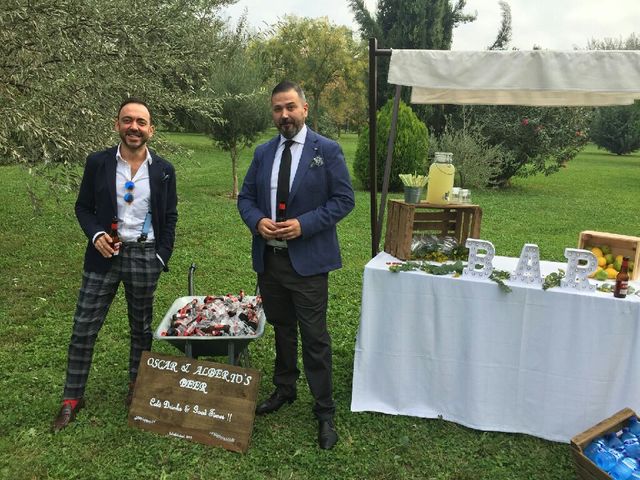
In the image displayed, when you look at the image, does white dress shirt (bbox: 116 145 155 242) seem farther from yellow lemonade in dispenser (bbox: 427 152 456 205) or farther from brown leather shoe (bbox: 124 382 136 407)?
yellow lemonade in dispenser (bbox: 427 152 456 205)

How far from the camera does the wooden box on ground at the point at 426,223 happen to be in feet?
11.8

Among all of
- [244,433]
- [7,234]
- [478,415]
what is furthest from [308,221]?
[7,234]

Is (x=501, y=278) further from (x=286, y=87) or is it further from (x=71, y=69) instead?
(x=71, y=69)

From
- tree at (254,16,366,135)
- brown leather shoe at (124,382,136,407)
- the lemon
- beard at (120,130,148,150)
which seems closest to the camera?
beard at (120,130,148,150)

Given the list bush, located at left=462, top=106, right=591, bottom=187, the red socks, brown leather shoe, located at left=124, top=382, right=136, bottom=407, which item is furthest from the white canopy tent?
bush, located at left=462, top=106, right=591, bottom=187

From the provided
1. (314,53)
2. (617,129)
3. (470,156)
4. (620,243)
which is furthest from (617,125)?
(620,243)

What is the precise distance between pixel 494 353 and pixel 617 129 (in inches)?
1628

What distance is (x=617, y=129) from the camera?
38.4 meters

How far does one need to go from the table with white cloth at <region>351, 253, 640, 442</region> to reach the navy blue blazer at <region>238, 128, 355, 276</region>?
51 centimetres

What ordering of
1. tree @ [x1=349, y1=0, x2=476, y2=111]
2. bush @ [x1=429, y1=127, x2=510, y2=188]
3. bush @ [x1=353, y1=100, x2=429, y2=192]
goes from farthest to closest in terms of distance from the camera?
tree @ [x1=349, y1=0, x2=476, y2=111] → bush @ [x1=429, y1=127, x2=510, y2=188] → bush @ [x1=353, y1=100, x2=429, y2=192]

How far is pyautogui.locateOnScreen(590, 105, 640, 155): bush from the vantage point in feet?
120

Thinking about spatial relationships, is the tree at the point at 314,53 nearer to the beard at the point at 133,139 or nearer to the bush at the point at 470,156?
the bush at the point at 470,156

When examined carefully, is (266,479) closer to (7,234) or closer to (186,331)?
(186,331)

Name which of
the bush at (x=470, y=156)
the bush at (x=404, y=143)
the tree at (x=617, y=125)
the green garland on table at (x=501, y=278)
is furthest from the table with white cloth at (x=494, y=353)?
the tree at (x=617, y=125)
